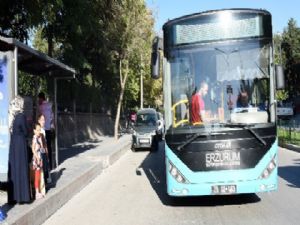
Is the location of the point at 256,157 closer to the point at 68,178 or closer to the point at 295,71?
the point at 68,178

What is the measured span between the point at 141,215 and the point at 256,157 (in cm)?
224

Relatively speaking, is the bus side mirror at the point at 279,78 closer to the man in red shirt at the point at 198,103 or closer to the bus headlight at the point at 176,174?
the man in red shirt at the point at 198,103

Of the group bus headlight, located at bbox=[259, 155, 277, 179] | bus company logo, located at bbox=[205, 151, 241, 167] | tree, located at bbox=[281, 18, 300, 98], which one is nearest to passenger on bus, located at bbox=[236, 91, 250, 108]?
bus company logo, located at bbox=[205, 151, 241, 167]

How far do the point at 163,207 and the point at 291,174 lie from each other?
576 cm

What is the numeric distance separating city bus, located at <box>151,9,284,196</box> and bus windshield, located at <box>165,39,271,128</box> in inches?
0.7

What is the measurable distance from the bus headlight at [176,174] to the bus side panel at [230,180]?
0.04m

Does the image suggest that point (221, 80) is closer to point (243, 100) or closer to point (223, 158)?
point (243, 100)

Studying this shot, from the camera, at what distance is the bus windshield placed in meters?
9.88

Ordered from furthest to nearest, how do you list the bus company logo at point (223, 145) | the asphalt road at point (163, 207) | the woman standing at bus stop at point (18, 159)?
1. the bus company logo at point (223, 145)
2. the woman standing at bus stop at point (18, 159)
3. the asphalt road at point (163, 207)

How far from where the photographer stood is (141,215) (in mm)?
9445

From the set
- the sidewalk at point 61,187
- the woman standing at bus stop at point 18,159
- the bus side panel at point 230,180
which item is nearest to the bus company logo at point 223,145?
the bus side panel at point 230,180

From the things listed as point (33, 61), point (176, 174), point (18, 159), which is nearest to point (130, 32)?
point (33, 61)

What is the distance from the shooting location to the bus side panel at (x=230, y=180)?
9484mm

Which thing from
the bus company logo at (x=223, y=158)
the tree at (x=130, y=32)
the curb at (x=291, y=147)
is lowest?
the curb at (x=291, y=147)
